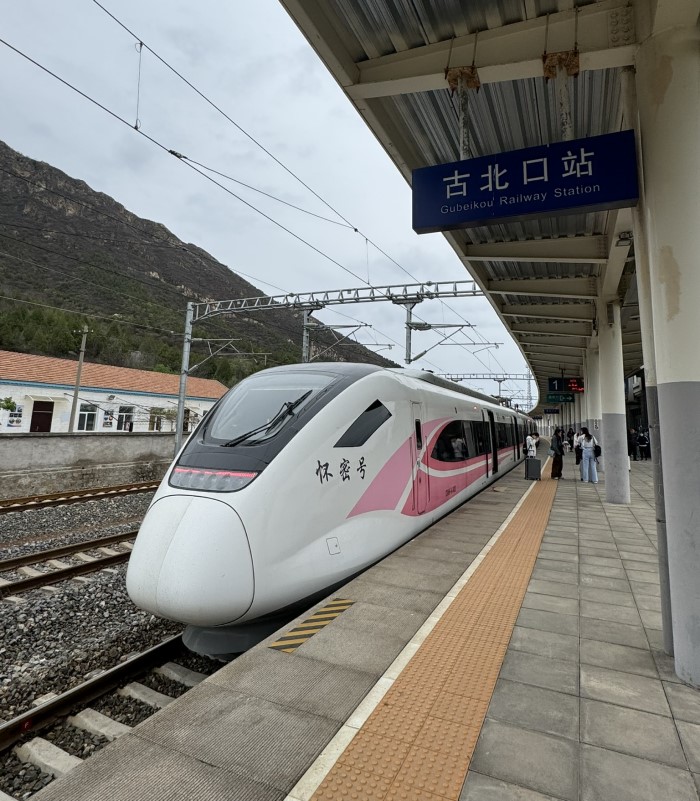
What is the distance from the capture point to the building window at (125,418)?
30.0 meters

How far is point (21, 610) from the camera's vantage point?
16.0 ft

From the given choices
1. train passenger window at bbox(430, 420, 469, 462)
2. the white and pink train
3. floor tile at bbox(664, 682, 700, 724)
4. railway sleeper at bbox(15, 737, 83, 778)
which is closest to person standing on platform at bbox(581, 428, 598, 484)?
train passenger window at bbox(430, 420, 469, 462)

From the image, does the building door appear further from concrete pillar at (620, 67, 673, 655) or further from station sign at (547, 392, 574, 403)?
concrete pillar at (620, 67, 673, 655)

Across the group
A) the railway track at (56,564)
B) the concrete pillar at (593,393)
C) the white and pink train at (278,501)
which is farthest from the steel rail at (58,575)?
the concrete pillar at (593,393)

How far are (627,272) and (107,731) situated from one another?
10.2 meters

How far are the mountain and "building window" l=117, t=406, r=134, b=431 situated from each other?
20.0ft

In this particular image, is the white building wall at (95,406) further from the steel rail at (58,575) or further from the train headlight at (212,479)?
the train headlight at (212,479)

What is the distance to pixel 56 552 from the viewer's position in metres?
6.80

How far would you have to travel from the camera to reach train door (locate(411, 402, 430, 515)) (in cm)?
602

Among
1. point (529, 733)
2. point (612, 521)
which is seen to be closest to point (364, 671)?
point (529, 733)

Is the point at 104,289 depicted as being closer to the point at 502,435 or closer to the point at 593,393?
the point at 502,435

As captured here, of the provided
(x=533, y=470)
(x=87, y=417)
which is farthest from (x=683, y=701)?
(x=87, y=417)

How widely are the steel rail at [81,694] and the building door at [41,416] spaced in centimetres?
2738

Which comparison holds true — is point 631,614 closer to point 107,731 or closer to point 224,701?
point 224,701
